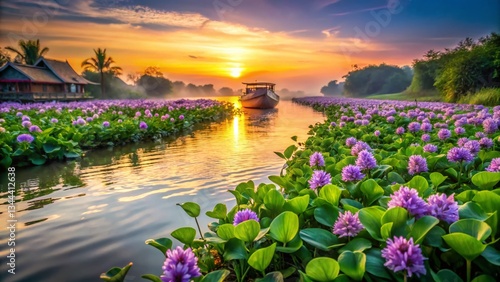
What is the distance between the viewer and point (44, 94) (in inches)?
1254

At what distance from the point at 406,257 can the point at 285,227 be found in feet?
2.01

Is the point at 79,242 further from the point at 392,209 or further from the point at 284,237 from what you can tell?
the point at 392,209

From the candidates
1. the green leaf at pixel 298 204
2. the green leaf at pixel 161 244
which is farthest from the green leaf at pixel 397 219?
the green leaf at pixel 161 244

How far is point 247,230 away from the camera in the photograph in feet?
5.35

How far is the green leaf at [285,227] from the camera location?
1.65 metres

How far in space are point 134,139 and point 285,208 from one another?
28.2ft

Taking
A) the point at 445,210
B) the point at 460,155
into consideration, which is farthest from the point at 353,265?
the point at 460,155

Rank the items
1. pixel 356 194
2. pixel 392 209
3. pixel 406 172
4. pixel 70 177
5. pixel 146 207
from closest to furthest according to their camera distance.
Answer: pixel 392 209
pixel 356 194
pixel 406 172
pixel 146 207
pixel 70 177

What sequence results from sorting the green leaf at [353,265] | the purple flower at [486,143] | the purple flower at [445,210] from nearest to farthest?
the green leaf at [353,265] < the purple flower at [445,210] < the purple flower at [486,143]

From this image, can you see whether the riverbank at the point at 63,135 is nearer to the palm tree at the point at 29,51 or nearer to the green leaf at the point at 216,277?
the green leaf at the point at 216,277

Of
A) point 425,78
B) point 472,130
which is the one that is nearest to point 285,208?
point 472,130

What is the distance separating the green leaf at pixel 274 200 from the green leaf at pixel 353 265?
2.44 feet

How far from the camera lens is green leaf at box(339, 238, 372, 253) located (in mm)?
1463

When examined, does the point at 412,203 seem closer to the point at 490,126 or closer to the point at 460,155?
the point at 460,155
